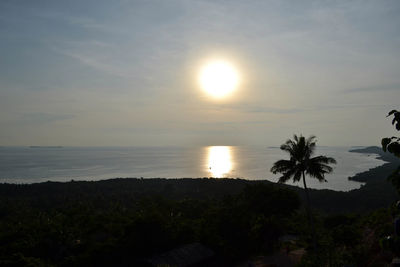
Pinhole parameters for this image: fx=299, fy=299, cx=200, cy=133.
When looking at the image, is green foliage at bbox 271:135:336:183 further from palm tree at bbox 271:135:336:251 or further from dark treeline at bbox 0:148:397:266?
dark treeline at bbox 0:148:397:266

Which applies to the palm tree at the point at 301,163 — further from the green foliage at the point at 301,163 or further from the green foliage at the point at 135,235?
the green foliage at the point at 135,235

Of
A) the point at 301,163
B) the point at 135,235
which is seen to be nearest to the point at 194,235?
the point at 135,235

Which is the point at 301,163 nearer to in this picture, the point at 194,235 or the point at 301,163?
the point at 301,163

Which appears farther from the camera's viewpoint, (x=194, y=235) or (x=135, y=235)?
(x=194, y=235)

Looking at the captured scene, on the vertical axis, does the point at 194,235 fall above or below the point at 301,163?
below

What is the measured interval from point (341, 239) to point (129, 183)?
362 ft

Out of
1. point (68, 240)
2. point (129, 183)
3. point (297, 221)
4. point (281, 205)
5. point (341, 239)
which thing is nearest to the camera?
point (68, 240)

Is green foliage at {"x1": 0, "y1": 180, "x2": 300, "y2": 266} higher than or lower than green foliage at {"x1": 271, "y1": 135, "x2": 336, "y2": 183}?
lower

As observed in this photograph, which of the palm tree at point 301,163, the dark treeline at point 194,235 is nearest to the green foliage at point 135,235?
the dark treeline at point 194,235

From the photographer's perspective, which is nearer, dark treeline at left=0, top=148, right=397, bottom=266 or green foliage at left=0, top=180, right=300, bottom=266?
dark treeline at left=0, top=148, right=397, bottom=266

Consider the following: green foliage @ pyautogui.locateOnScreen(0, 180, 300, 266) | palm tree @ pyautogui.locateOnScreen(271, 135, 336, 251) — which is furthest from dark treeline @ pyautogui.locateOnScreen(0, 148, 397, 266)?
palm tree @ pyautogui.locateOnScreen(271, 135, 336, 251)

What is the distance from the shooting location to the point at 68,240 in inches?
1305

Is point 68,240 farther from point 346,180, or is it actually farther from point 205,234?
point 346,180

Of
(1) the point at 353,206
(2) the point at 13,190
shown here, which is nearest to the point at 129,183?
(2) the point at 13,190
